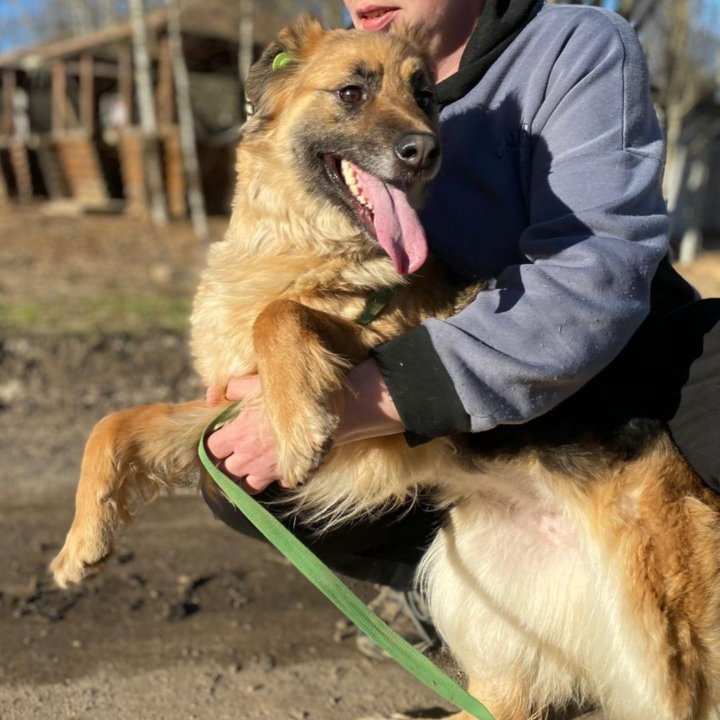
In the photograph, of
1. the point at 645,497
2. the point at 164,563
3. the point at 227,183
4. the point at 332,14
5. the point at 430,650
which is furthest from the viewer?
the point at 227,183

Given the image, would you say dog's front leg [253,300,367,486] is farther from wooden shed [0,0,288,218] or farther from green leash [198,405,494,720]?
wooden shed [0,0,288,218]

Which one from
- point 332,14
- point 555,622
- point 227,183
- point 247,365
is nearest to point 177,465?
point 247,365

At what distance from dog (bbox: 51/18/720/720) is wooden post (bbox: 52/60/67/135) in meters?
17.3

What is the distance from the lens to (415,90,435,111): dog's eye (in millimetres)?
2567

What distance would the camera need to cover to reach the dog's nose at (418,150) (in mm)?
2273

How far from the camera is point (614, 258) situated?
2137 millimetres

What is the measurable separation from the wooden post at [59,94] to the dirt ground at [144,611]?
14078 mm

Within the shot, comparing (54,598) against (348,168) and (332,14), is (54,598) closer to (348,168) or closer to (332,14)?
(348,168)

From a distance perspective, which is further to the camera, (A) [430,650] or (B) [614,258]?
(A) [430,650]

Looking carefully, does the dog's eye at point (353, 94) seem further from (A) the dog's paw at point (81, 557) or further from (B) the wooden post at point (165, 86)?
(B) the wooden post at point (165, 86)

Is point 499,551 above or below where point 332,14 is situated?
above

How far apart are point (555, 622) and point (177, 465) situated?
1172 millimetres

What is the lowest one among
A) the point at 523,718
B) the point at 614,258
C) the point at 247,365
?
the point at 523,718

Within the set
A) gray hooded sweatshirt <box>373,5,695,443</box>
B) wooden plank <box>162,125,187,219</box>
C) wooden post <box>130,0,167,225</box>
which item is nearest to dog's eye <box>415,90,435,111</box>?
gray hooded sweatshirt <box>373,5,695,443</box>
